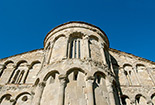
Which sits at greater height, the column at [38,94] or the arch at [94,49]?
the arch at [94,49]

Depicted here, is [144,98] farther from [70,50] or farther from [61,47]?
[61,47]

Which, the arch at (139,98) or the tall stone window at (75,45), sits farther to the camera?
the arch at (139,98)

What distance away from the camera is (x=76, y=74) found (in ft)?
26.8

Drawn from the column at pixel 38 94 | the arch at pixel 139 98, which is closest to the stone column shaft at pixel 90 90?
the column at pixel 38 94

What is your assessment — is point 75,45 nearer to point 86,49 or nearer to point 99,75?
point 86,49

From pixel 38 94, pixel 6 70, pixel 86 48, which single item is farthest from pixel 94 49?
pixel 6 70

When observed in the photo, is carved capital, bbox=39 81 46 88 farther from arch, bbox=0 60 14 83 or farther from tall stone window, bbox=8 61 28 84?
arch, bbox=0 60 14 83

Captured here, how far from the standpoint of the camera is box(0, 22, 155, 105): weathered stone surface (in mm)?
7316

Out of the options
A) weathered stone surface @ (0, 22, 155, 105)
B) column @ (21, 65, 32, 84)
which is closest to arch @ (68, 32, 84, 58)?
weathered stone surface @ (0, 22, 155, 105)

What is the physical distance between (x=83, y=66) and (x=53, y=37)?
15.4 feet

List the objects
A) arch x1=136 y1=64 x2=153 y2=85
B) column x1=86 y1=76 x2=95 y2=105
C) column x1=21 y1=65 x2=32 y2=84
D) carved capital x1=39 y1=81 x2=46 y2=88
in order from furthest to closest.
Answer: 1. arch x1=136 y1=64 x2=153 y2=85
2. column x1=21 y1=65 x2=32 y2=84
3. carved capital x1=39 y1=81 x2=46 y2=88
4. column x1=86 y1=76 x2=95 y2=105

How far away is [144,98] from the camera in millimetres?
10648

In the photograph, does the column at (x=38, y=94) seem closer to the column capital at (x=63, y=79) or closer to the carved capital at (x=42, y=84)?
the carved capital at (x=42, y=84)

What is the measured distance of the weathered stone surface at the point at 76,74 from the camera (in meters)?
7.32
